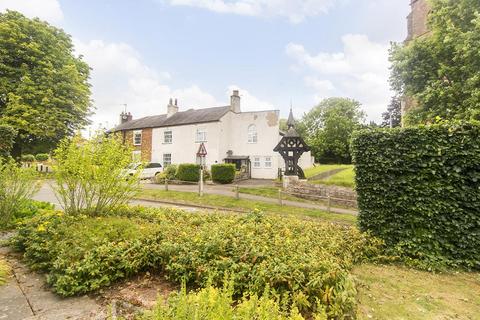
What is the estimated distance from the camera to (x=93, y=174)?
6719 mm

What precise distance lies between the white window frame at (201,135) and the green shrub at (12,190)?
22.5 metres

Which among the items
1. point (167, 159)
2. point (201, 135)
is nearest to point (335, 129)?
point (201, 135)

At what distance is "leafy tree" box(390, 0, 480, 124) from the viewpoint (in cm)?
1110

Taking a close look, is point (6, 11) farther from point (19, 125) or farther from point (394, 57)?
point (394, 57)

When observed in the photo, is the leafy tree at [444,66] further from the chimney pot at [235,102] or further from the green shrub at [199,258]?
the chimney pot at [235,102]

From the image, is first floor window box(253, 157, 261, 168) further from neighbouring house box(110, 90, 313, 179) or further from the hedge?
the hedge

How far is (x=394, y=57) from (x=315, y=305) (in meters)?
14.1

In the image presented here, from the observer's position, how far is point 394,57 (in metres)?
13.5

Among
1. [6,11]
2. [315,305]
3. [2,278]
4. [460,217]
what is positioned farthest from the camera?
[6,11]

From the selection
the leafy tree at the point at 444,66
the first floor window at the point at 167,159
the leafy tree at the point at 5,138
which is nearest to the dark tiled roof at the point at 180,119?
the first floor window at the point at 167,159

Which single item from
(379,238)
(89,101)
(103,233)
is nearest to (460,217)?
(379,238)

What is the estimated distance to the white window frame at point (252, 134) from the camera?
1166 inches

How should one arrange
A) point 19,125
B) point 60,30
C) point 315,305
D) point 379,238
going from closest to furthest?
point 315,305
point 379,238
point 19,125
point 60,30

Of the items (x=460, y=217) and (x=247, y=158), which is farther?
(x=247, y=158)
